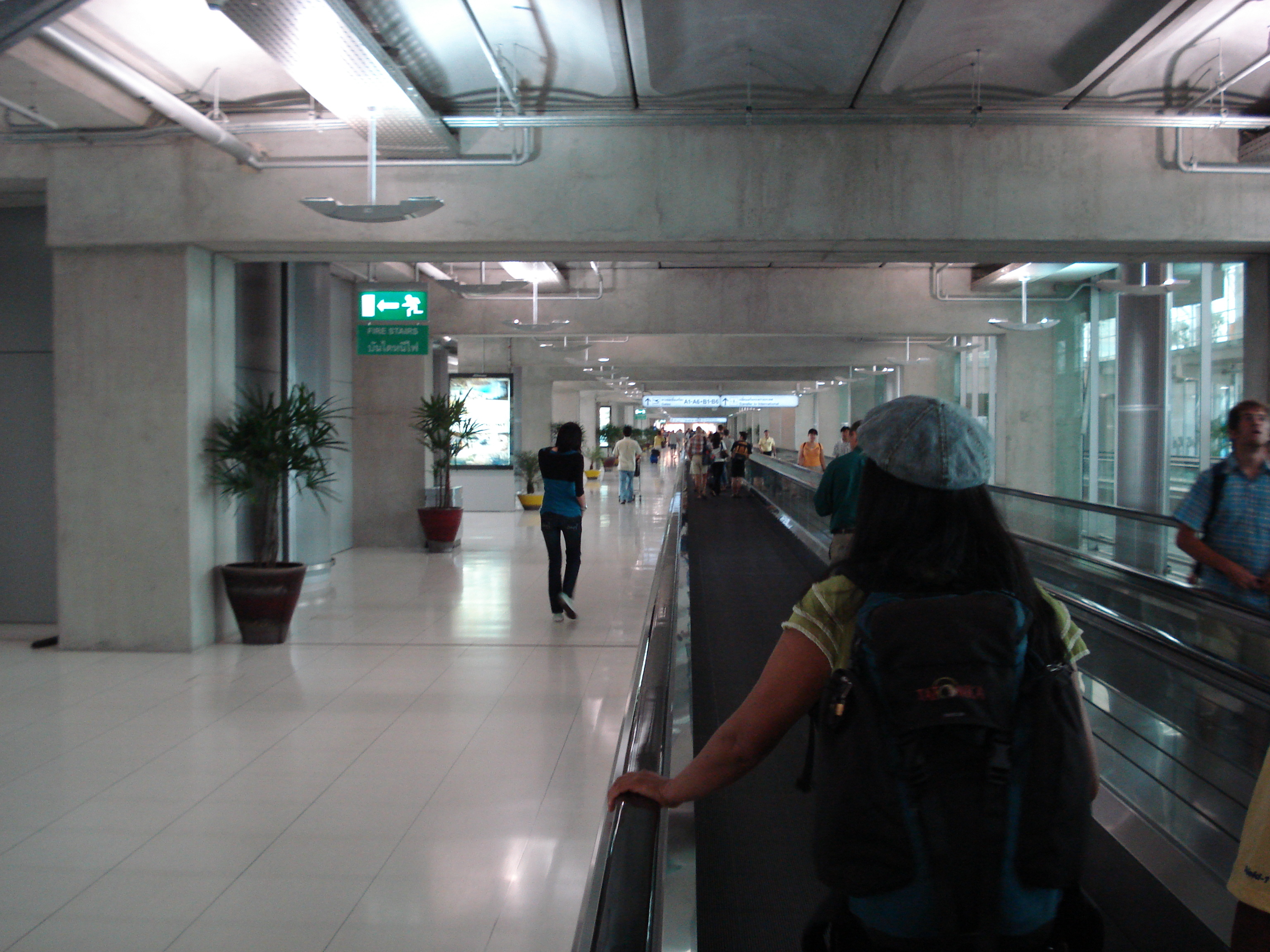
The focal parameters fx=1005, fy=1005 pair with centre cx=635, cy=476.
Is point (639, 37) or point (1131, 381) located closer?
point (639, 37)

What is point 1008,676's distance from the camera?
1.22 m

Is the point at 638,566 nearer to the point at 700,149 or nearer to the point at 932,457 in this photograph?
the point at 700,149

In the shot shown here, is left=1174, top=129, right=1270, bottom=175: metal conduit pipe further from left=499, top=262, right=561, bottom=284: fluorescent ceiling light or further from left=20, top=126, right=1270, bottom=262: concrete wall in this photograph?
Result: left=499, top=262, right=561, bottom=284: fluorescent ceiling light

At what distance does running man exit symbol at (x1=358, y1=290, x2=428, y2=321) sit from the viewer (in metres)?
11.2

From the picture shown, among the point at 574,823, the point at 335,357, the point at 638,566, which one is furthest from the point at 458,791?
the point at 335,357

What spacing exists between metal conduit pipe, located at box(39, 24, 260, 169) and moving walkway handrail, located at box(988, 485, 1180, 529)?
5170mm

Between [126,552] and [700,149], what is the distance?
16.4ft

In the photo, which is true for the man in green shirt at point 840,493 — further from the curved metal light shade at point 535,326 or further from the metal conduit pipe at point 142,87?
the curved metal light shade at point 535,326

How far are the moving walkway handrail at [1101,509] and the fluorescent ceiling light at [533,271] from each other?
5.94 metres

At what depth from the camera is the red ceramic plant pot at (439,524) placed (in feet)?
42.9

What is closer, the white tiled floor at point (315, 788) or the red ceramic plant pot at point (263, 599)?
the white tiled floor at point (315, 788)

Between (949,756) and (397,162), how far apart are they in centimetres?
671

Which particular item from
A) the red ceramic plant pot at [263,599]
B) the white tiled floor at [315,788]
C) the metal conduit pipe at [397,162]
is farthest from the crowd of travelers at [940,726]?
the red ceramic plant pot at [263,599]

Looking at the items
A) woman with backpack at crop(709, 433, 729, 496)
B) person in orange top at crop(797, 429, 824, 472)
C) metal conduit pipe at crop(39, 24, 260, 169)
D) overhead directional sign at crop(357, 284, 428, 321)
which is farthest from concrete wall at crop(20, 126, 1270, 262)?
woman with backpack at crop(709, 433, 729, 496)
